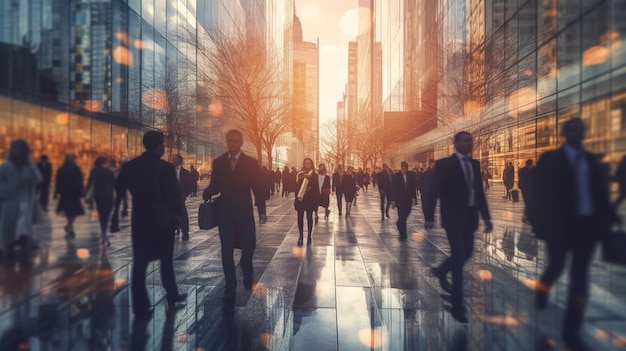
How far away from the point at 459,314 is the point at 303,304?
5.41 ft

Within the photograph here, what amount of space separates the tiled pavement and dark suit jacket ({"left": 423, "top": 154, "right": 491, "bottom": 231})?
95 cm

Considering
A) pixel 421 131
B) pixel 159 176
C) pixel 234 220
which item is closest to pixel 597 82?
pixel 234 220

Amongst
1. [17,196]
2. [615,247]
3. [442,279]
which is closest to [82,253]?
[17,196]

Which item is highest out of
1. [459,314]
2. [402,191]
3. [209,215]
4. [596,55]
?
[596,55]

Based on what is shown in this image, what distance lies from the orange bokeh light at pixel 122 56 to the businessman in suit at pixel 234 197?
12412 mm

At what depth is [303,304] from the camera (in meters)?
5.19

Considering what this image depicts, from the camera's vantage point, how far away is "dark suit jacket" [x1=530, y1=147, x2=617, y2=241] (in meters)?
4.02

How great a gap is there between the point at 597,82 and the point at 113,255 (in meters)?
12.8

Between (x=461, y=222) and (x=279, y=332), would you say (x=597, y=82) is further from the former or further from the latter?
(x=279, y=332)

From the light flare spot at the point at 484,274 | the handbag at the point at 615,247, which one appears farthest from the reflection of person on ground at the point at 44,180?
the handbag at the point at 615,247

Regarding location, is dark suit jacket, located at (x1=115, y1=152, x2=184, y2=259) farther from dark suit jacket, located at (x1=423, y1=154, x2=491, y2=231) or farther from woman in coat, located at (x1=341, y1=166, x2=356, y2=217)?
woman in coat, located at (x1=341, y1=166, x2=356, y2=217)

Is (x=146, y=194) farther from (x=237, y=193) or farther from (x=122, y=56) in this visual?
(x=122, y=56)

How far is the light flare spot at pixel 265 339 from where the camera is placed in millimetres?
3914

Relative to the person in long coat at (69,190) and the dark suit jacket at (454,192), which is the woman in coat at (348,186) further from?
the dark suit jacket at (454,192)
